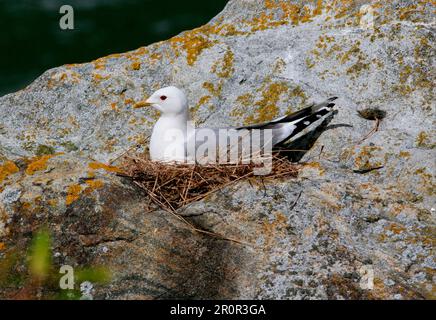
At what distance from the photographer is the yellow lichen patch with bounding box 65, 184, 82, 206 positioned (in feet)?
14.2

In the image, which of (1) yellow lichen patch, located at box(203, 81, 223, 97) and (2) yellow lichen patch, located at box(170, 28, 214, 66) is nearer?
(1) yellow lichen patch, located at box(203, 81, 223, 97)

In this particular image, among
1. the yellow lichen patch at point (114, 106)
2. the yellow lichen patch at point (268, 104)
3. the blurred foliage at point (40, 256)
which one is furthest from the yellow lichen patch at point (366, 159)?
the blurred foliage at point (40, 256)

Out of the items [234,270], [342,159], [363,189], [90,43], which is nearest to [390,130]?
[342,159]

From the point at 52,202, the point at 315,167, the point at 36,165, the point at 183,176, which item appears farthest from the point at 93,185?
the point at 315,167

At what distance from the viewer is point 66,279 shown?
388 centimetres

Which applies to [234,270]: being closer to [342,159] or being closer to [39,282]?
[39,282]

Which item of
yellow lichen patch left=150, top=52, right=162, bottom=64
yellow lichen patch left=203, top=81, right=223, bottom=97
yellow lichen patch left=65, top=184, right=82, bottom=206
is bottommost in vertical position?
yellow lichen patch left=65, top=184, right=82, bottom=206

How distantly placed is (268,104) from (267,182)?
1.20 metres

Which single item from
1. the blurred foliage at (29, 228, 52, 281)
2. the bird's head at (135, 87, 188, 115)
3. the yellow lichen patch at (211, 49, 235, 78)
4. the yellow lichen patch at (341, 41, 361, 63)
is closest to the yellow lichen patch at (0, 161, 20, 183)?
the blurred foliage at (29, 228, 52, 281)

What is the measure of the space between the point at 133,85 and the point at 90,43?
5.64 meters

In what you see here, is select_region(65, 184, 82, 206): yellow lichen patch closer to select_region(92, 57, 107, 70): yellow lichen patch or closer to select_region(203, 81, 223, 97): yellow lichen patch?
select_region(203, 81, 223, 97): yellow lichen patch

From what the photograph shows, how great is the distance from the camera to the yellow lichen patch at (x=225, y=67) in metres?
6.10

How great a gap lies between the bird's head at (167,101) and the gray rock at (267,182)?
0.23 meters

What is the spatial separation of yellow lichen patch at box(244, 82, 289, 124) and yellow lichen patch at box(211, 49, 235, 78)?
0.39m
